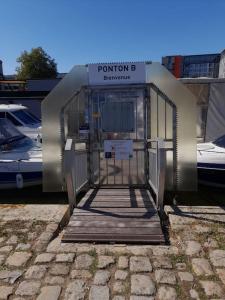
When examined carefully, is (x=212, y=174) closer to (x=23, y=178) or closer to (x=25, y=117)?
(x=23, y=178)

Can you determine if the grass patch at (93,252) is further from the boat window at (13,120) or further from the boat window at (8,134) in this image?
the boat window at (13,120)

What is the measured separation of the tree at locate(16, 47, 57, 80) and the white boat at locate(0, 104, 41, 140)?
3521cm

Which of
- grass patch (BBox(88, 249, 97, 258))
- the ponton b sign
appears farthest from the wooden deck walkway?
the ponton b sign

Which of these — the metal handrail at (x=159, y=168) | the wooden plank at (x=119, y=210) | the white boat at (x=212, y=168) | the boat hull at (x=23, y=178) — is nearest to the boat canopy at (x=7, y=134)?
the boat hull at (x=23, y=178)

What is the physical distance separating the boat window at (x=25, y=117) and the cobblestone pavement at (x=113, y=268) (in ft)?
22.2

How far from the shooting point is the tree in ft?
150

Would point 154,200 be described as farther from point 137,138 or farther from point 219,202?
point 219,202

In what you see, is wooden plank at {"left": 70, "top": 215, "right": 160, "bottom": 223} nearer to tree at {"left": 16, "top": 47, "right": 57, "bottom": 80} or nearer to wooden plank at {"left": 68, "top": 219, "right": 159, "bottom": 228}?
wooden plank at {"left": 68, "top": 219, "right": 159, "bottom": 228}

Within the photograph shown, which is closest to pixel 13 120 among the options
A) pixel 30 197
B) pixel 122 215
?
pixel 30 197

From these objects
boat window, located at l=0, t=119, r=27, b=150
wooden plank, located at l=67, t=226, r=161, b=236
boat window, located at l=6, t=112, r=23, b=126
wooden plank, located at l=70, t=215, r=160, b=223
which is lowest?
wooden plank, located at l=67, t=226, r=161, b=236

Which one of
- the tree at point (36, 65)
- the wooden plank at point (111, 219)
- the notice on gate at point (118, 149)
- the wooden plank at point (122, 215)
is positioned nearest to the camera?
the wooden plank at point (111, 219)

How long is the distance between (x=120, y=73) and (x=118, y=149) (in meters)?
1.45

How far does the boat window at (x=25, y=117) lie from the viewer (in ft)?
36.9

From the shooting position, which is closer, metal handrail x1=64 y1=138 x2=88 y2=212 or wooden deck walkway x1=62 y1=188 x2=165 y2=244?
wooden deck walkway x1=62 y1=188 x2=165 y2=244
